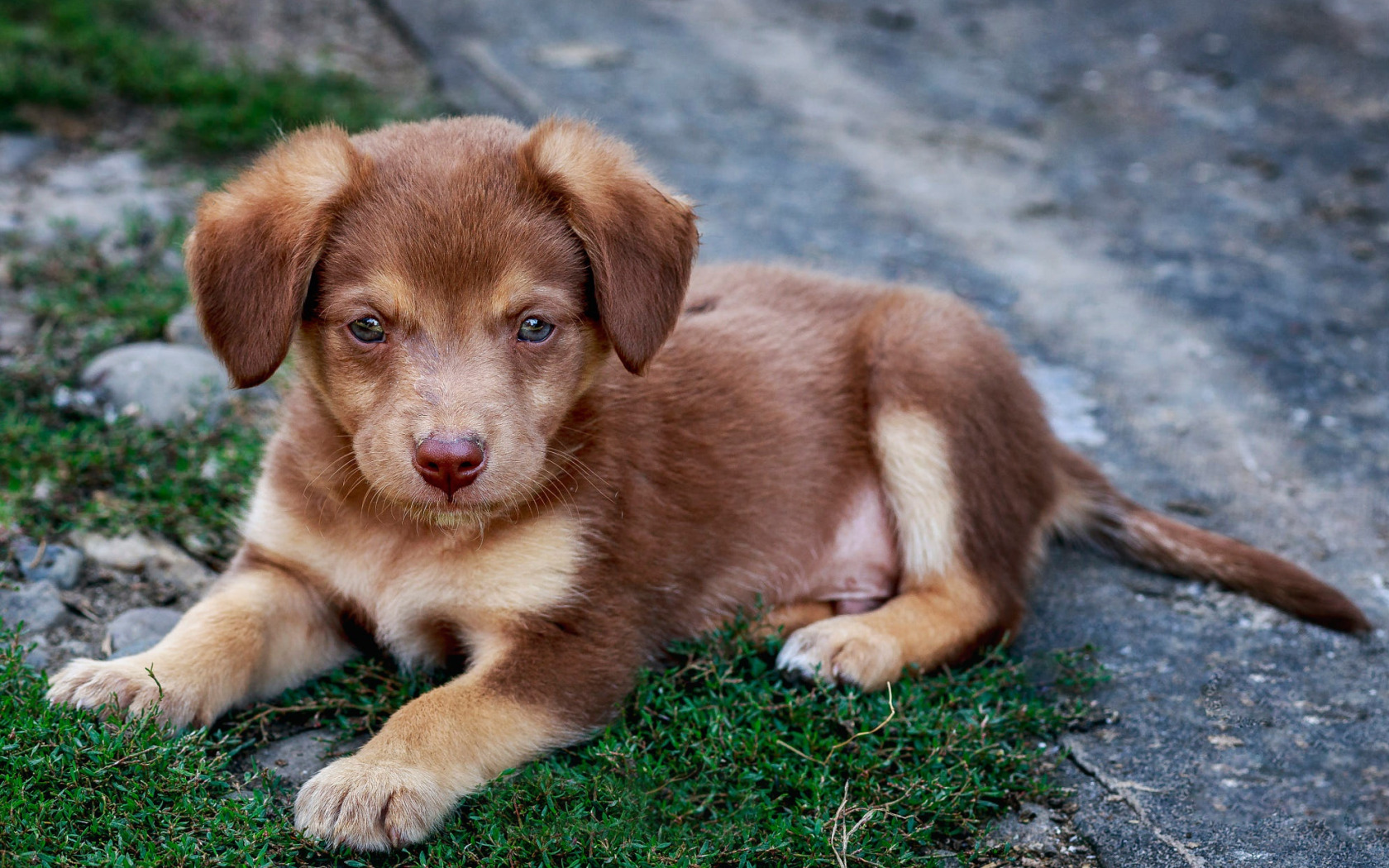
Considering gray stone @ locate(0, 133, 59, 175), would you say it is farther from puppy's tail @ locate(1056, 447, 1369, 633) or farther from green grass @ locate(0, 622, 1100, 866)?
puppy's tail @ locate(1056, 447, 1369, 633)

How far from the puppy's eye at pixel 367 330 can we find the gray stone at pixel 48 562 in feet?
4.94

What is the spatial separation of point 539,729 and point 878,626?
1133 millimetres

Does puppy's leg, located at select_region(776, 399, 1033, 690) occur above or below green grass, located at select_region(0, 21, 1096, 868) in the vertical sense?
above

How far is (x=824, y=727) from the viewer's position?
11.7ft

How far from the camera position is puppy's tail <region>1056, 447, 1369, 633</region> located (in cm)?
412

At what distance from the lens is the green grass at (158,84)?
22.8 ft

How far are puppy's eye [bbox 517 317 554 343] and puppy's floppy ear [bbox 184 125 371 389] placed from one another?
52cm

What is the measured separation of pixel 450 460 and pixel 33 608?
1.66 meters

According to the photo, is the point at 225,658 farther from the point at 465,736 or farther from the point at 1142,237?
the point at 1142,237

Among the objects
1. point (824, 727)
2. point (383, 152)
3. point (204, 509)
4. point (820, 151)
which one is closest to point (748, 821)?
point (824, 727)

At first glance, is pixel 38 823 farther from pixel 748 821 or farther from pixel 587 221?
pixel 587 221

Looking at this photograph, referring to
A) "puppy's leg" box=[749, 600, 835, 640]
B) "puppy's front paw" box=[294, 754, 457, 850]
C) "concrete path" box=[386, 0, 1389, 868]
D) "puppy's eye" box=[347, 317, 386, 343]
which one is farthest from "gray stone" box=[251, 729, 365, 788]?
"concrete path" box=[386, 0, 1389, 868]

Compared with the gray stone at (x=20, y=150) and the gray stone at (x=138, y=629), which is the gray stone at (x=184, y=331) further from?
the gray stone at (x=20, y=150)

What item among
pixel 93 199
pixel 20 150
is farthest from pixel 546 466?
pixel 20 150
